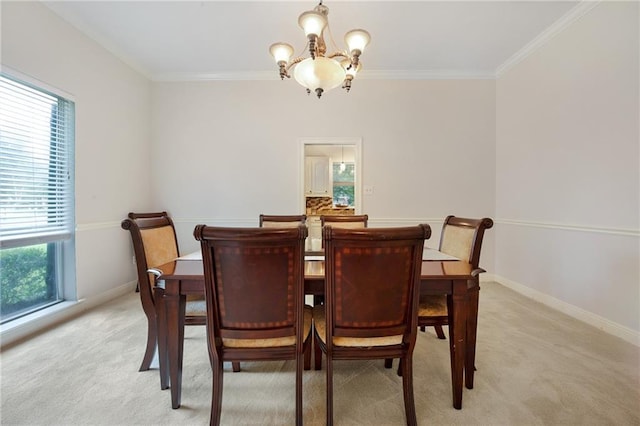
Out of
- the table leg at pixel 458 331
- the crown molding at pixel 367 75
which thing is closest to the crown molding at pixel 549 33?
the crown molding at pixel 367 75

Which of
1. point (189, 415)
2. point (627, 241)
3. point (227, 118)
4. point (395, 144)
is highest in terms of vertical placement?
point (227, 118)

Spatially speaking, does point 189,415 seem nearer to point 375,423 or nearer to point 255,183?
point 375,423

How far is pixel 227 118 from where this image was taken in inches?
144

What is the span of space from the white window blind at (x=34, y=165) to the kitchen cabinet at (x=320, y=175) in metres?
3.97

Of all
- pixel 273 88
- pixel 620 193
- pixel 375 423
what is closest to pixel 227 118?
pixel 273 88

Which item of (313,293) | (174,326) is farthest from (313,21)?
(174,326)

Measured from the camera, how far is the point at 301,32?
8.98ft

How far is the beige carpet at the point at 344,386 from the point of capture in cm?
134

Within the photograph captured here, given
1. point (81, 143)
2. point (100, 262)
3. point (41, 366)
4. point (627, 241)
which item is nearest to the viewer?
point (41, 366)

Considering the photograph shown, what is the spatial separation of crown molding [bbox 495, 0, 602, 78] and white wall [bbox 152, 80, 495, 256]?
31cm

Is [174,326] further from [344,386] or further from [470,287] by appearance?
[470,287]

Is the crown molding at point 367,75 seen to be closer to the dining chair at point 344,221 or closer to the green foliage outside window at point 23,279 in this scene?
the dining chair at point 344,221

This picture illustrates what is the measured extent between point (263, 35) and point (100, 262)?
3.01 meters

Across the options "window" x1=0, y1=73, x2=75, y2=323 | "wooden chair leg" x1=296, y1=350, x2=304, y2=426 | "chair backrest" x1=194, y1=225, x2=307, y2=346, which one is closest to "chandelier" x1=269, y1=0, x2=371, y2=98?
"chair backrest" x1=194, y1=225, x2=307, y2=346
